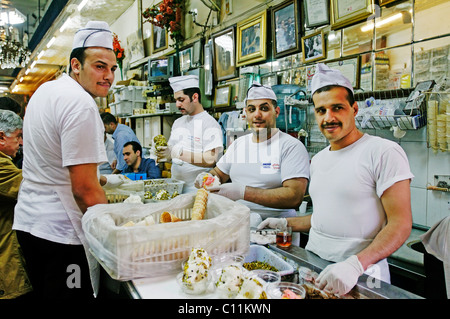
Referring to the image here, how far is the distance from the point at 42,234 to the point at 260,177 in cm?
147

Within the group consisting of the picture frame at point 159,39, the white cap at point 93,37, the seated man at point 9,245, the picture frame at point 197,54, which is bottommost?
the seated man at point 9,245

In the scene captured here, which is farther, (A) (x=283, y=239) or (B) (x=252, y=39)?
(B) (x=252, y=39)

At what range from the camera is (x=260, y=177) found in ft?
8.12

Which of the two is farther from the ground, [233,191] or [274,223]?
[233,191]

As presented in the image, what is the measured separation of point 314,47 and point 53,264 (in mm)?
2831

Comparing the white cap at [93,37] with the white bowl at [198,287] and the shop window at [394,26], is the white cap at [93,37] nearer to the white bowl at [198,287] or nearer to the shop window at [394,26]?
the white bowl at [198,287]

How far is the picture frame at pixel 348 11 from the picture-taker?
8.77 feet

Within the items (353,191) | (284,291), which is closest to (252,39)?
(353,191)

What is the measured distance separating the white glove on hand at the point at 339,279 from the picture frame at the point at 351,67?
6.73ft

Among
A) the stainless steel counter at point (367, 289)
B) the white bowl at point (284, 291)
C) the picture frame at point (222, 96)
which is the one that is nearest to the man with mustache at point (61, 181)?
the white bowl at point (284, 291)

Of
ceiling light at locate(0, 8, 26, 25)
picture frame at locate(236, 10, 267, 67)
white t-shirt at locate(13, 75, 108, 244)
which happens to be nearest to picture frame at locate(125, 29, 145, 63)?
ceiling light at locate(0, 8, 26, 25)

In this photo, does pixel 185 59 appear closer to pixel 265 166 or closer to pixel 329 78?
pixel 265 166

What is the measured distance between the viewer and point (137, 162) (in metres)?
4.09
